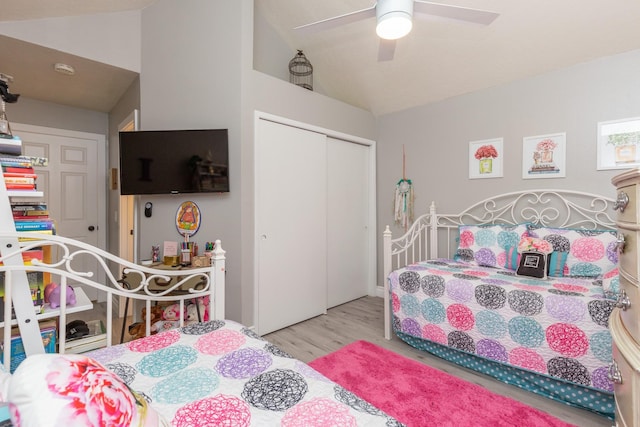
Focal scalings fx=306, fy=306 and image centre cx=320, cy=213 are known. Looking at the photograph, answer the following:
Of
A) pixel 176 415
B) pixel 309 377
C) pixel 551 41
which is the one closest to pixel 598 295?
pixel 309 377

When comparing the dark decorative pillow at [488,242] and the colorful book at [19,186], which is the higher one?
the colorful book at [19,186]

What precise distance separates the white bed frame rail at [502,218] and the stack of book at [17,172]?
7.54ft

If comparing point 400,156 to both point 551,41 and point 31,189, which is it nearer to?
point 551,41

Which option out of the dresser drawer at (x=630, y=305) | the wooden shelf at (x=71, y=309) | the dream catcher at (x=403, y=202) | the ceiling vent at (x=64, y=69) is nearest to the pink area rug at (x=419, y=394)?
the dresser drawer at (x=630, y=305)

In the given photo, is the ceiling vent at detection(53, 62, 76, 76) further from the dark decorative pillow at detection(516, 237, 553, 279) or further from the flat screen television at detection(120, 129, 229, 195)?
the dark decorative pillow at detection(516, 237, 553, 279)

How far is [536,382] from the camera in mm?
1902

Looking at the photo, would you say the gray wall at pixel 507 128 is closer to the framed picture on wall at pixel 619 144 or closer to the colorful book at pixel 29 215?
the framed picture on wall at pixel 619 144

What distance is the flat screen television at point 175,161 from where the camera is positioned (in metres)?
2.54

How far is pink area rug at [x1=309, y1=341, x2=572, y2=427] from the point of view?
1674 millimetres

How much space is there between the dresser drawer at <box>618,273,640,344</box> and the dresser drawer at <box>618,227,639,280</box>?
3 cm

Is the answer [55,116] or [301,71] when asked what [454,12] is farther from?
[55,116]

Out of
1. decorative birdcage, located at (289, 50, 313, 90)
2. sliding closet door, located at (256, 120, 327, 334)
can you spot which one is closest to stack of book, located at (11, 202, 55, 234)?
sliding closet door, located at (256, 120, 327, 334)

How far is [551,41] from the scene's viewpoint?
2.46m

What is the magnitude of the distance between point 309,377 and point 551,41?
10.1 feet
